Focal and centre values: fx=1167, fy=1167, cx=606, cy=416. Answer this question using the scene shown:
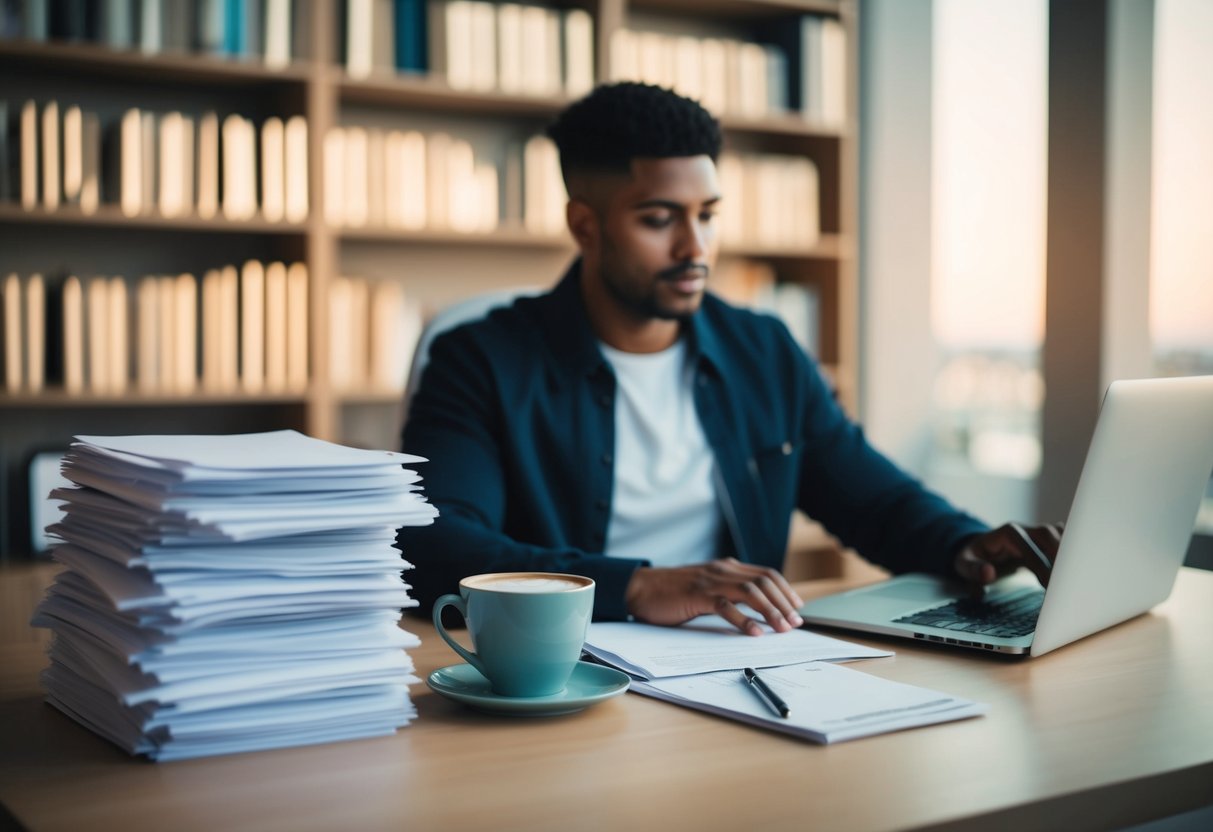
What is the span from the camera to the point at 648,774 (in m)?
0.71

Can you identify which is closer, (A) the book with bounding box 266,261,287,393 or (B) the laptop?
(B) the laptop

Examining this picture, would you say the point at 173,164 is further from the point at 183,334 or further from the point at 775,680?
the point at 775,680

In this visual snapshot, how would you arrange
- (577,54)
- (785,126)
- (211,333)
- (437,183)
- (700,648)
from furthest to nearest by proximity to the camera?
(785,126) → (577,54) → (437,183) → (211,333) → (700,648)

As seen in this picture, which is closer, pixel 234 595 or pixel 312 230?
pixel 234 595

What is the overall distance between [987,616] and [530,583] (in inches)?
20.0

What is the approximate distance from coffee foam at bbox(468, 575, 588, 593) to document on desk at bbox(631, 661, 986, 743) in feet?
0.33

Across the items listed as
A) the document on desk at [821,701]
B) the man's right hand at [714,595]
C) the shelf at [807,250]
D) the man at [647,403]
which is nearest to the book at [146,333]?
the man at [647,403]

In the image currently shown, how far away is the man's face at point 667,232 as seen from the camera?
168 centimetres

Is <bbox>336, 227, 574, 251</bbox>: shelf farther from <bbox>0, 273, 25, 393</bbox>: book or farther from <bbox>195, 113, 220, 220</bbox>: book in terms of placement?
<bbox>0, 273, 25, 393</bbox>: book

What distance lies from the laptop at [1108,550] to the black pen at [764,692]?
0.24 m

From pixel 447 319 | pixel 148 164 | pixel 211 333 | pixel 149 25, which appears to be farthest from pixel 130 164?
pixel 447 319

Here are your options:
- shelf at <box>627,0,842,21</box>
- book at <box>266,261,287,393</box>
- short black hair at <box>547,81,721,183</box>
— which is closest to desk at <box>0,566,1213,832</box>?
short black hair at <box>547,81,721,183</box>

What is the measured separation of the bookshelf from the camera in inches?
107

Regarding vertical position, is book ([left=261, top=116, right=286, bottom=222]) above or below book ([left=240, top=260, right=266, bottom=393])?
above
